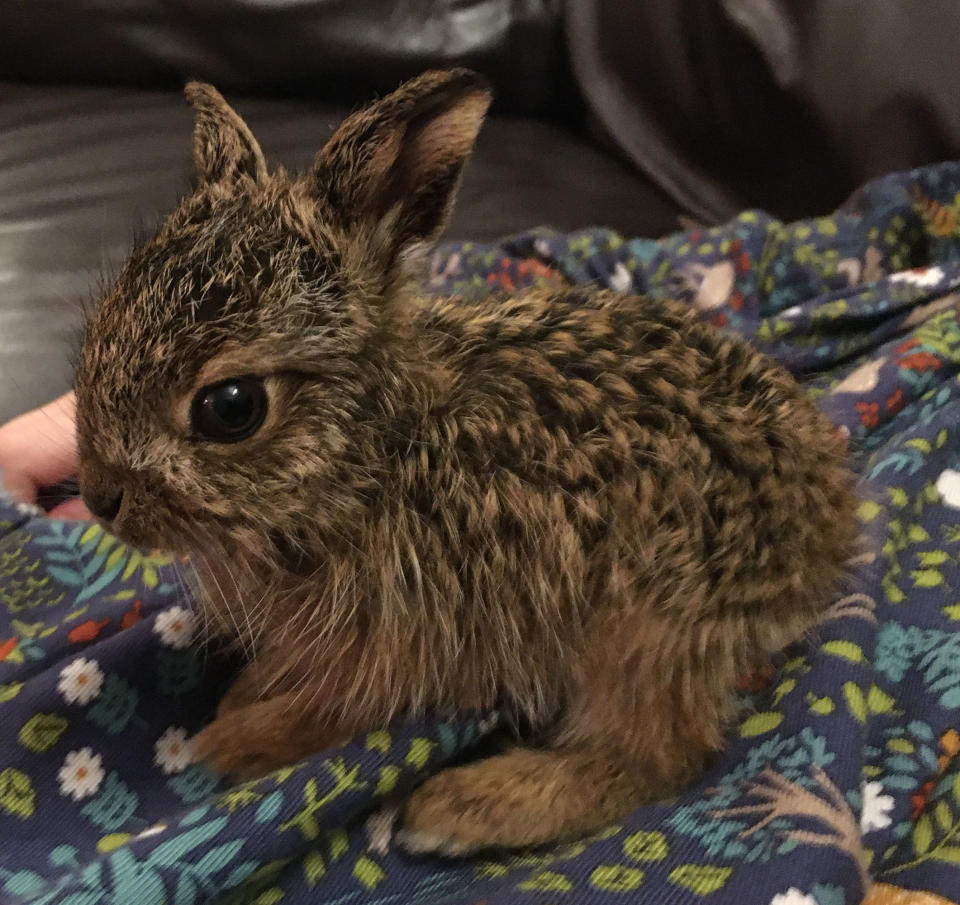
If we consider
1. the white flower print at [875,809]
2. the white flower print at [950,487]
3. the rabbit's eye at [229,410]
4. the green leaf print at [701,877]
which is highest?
the rabbit's eye at [229,410]

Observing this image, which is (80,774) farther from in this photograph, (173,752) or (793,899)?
(793,899)

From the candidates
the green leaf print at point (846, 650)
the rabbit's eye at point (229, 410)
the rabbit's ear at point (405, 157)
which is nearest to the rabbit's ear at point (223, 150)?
the rabbit's ear at point (405, 157)

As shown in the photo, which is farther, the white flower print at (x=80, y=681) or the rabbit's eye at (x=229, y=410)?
the white flower print at (x=80, y=681)

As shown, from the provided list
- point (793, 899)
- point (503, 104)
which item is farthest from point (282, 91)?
point (793, 899)

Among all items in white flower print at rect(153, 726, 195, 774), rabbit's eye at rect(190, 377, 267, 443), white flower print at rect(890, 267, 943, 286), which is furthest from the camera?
white flower print at rect(890, 267, 943, 286)

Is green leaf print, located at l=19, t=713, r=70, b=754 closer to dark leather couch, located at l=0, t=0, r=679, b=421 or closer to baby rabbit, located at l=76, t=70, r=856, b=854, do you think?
baby rabbit, located at l=76, t=70, r=856, b=854

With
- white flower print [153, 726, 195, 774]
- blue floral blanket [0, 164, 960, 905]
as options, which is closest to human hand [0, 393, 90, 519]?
blue floral blanket [0, 164, 960, 905]

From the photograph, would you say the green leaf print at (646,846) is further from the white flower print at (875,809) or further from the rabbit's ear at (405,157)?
the rabbit's ear at (405,157)
